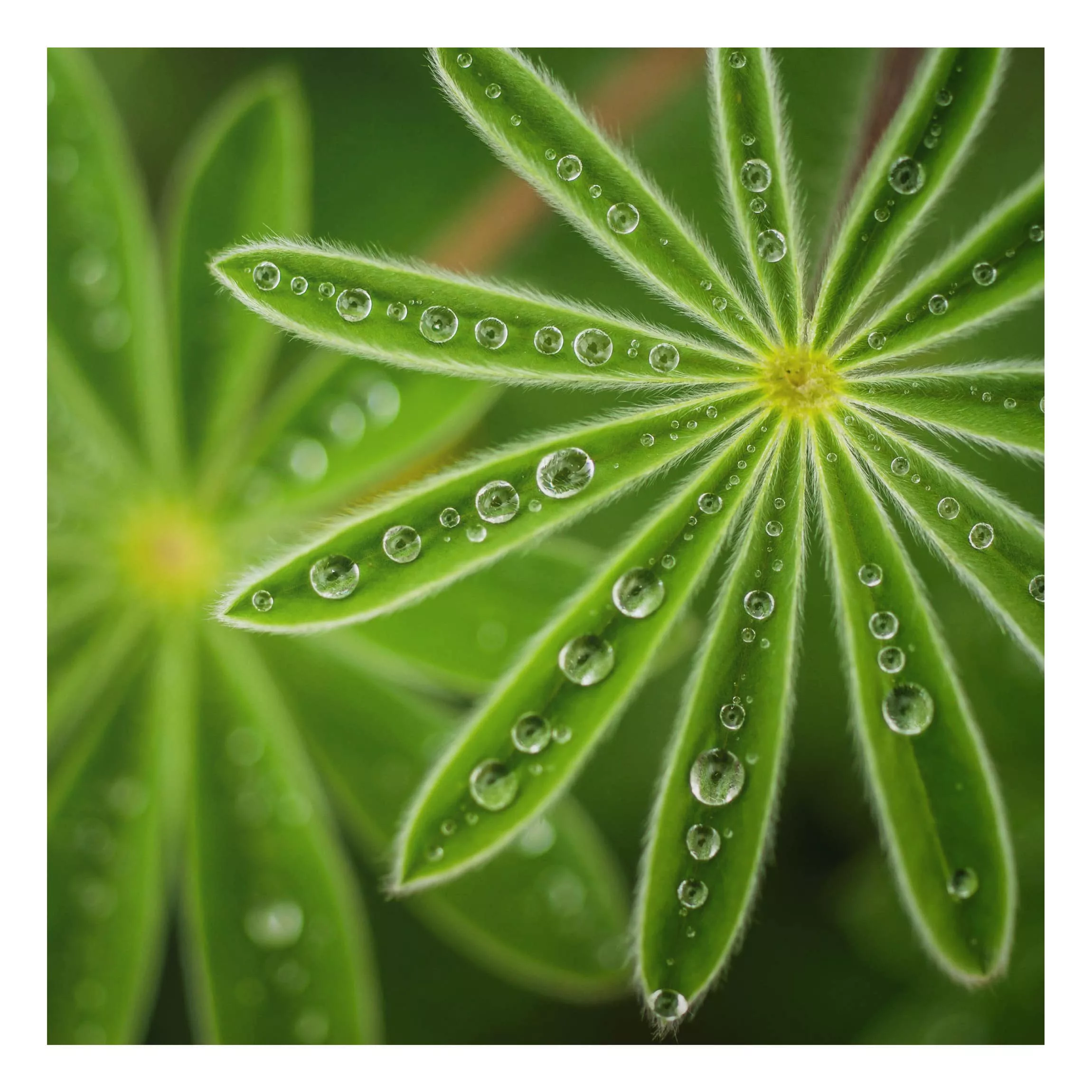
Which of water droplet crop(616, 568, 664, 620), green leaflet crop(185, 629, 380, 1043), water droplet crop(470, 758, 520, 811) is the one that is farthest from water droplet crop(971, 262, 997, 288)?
green leaflet crop(185, 629, 380, 1043)

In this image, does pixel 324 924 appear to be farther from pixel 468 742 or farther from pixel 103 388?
pixel 103 388

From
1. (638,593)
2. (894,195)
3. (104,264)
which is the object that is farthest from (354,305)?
(894,195)

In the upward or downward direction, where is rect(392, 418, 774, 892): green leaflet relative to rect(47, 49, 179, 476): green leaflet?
downward

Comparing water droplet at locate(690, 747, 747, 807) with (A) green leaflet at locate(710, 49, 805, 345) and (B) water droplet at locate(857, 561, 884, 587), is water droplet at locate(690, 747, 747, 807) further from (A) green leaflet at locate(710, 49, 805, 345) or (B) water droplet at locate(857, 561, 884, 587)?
(A) green leaflet at locate(710, 49, 805, 345)

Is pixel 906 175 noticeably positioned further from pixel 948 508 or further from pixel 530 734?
pixel 530 734
